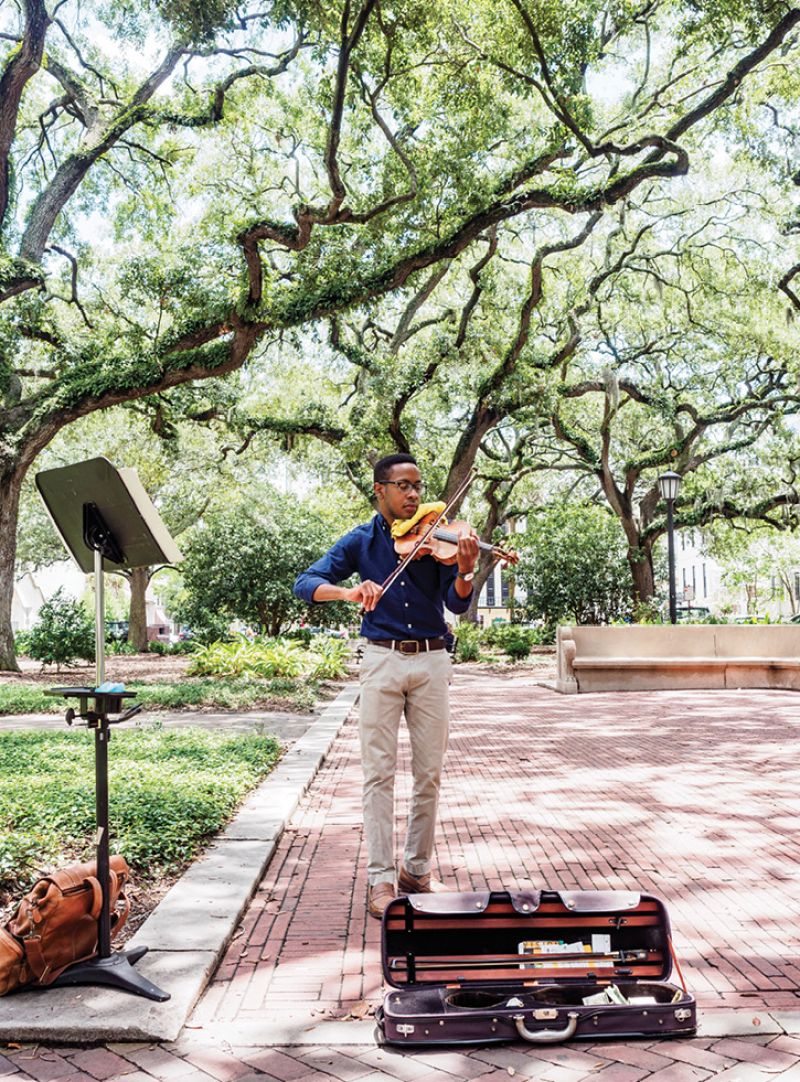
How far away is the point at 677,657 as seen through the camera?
51.0ft

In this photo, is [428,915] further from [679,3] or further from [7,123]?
[7,123]

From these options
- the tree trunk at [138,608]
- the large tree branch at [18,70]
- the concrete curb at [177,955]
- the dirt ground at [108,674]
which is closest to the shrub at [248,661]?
the dirt ground at [108,674]

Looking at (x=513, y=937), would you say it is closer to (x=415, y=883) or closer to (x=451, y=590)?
(x=415, y=883)

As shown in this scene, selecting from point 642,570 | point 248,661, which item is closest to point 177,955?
point 248,661

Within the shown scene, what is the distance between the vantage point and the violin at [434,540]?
405cm

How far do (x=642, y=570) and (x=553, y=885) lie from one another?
21105 mm

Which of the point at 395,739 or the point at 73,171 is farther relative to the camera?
the point at 73,171

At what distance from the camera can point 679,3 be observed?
11.8 meters

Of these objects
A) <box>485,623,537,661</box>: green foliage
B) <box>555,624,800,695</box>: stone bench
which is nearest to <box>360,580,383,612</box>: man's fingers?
<box>555,624,800,695</box>: stone bench

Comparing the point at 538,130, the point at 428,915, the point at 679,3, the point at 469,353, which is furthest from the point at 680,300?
the point at 428,915

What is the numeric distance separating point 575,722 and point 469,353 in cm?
1064

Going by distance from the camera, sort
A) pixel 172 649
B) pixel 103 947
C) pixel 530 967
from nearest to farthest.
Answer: pixel 530 967 → pixel 103 947 → pixel 172 649

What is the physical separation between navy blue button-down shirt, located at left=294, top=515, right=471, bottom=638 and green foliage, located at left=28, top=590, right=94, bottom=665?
1424 cm

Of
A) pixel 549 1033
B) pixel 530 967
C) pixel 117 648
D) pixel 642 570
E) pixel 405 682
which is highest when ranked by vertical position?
pixel 642 570
